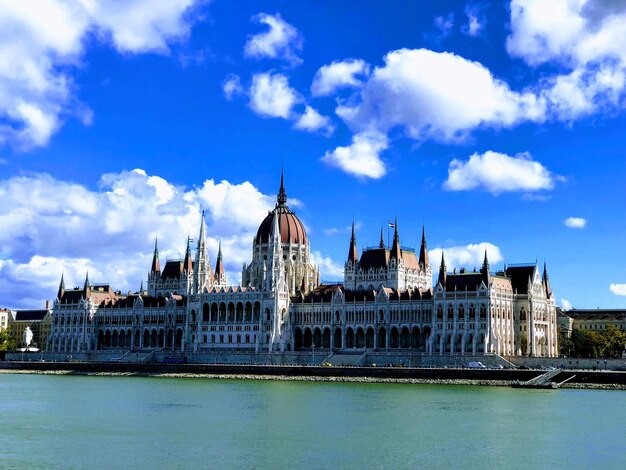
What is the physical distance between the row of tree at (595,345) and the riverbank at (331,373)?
3036cm

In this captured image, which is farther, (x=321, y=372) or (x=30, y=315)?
(x=30, y=315)

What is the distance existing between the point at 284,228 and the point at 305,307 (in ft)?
65.7

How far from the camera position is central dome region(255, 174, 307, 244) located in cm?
15150

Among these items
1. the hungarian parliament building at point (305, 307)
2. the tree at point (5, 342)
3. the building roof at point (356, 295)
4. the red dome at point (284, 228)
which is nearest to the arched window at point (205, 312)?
the hungarian parliament building at point (305, 307)

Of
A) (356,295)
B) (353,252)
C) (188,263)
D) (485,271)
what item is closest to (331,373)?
(485,271)

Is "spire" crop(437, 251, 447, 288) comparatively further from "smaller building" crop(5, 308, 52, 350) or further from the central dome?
"smaller building" crop(5, 308, 52, 350)

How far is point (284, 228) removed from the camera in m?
153

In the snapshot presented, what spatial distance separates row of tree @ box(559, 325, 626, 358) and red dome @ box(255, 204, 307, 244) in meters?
43.8

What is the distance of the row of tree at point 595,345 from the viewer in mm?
123812

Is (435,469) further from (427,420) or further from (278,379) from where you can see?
(278,379)

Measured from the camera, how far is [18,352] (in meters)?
149

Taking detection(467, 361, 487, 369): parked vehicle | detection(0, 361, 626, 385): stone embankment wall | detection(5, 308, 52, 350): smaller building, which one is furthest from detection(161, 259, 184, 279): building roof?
detection(467, 361, 487, 369): parked vehicle

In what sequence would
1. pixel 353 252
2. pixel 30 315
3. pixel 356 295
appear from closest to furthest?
1. pixel 356 295
2. pixel 353 252
3. pixel 30 315

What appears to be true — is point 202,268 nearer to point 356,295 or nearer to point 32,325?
point 356,295
